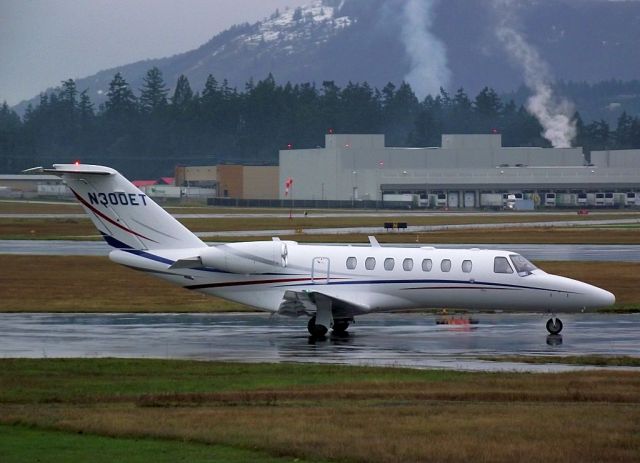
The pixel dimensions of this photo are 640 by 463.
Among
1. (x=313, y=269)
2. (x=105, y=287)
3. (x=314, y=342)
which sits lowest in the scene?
(x=314, y=342)

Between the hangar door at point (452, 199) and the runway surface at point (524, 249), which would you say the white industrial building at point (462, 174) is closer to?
the hangar door at point (452, 199)

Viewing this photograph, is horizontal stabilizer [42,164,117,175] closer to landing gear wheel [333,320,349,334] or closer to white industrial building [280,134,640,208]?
landing gear wheel [333,320,349,334]

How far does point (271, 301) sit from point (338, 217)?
76548mm

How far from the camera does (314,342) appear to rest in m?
29.8

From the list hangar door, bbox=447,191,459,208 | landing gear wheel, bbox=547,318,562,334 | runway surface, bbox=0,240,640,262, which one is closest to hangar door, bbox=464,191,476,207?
hangar door, bbox=447,191,459,208

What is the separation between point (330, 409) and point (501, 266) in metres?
13.7

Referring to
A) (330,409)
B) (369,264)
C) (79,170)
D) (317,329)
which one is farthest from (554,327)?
(330,409)

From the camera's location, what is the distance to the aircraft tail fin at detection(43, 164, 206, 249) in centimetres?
3164

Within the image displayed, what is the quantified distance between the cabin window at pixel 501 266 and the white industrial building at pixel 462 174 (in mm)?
101946

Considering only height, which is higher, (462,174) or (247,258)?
(462,174)

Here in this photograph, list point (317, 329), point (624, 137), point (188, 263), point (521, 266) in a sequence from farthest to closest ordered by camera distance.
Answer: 1. point (624, 137)
2. point (521, 266)
3. point (188, 263)
4. point (317, 329)

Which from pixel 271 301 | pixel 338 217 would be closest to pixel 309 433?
pixel 271 301

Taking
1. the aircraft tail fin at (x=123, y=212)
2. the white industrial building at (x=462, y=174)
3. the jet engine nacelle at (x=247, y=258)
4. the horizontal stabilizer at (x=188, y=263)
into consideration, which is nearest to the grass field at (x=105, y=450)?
the horizontal stabilizer at (x=188, y=263)

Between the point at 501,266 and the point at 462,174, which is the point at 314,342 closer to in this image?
the point at 501,266
